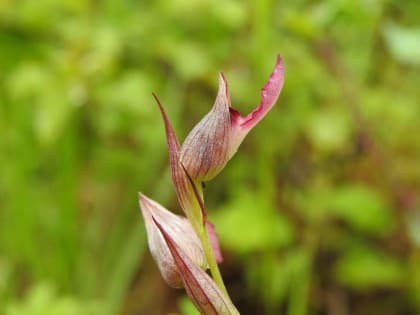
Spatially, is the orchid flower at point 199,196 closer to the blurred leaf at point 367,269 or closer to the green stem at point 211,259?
the green stem at point 211,259

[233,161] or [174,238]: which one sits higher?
[174,238]

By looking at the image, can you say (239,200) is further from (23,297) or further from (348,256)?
(23,297)

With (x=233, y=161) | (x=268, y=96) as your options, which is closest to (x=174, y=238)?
(x=268, y=96)

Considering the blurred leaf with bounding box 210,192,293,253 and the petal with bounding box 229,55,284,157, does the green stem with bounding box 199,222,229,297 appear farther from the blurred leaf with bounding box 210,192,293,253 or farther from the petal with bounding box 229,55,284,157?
the blurred leaf with bounding box 210,192,293,253

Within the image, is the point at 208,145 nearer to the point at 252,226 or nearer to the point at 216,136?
the point at 216,136

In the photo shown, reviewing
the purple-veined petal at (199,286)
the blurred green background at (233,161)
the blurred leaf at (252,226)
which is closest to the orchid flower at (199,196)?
the purple-veined petal at (199,286)

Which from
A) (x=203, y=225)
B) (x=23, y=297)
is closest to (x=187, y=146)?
(x=203, y=225)
